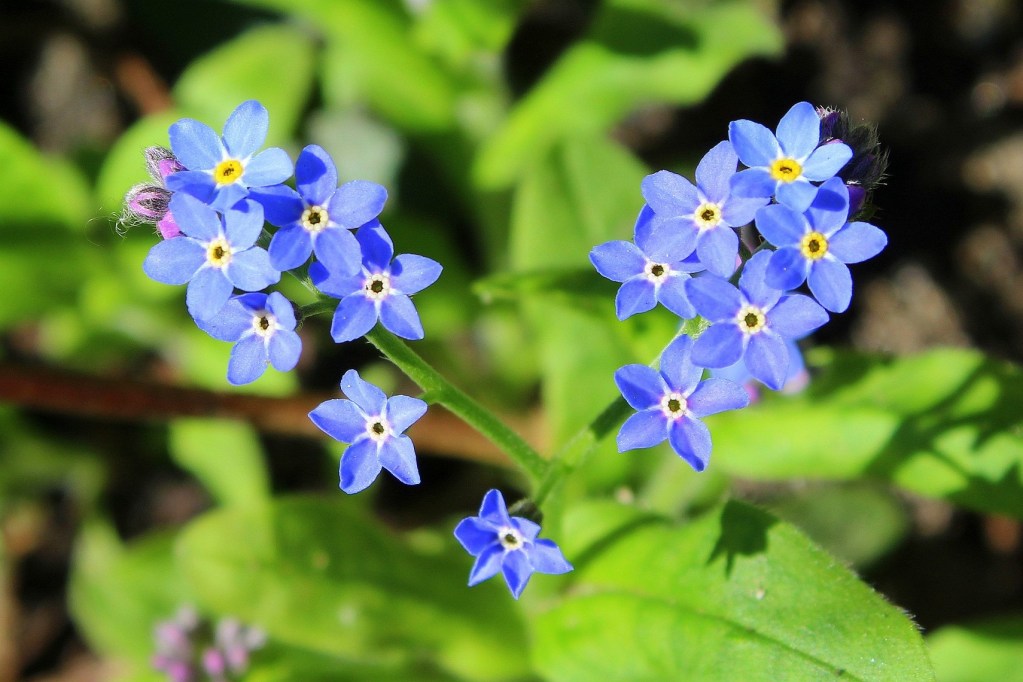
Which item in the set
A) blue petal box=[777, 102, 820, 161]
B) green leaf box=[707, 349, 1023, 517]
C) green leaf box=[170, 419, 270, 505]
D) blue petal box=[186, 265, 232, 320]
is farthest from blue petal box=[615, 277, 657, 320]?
green leaf box=[170, 419, 270, 505]

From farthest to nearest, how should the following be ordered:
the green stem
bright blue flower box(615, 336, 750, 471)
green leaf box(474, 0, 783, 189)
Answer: green leaf box(474, 0, 783, 189) → the green stem → bright blue flower box(615, 336, 750, 471)

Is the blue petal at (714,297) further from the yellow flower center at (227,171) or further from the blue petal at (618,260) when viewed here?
the yellow flower center at (227,171)

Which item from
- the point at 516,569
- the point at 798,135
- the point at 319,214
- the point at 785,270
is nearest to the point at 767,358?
the point at 785,270

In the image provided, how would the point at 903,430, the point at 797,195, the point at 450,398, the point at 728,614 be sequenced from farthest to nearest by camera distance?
the point at 903,430 < the point at 728,614 < the point at 450,398 < the point at 797,195

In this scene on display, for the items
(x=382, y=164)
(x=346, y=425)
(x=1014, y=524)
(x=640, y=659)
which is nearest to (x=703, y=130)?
(x=382, y=164)

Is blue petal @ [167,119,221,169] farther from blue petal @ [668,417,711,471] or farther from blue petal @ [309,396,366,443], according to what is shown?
blue petal @ [668,417,711,471]

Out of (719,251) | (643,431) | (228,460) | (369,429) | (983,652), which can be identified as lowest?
(228,460)

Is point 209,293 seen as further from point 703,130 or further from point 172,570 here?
point 703,130

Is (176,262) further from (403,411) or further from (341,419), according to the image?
(403,411)
